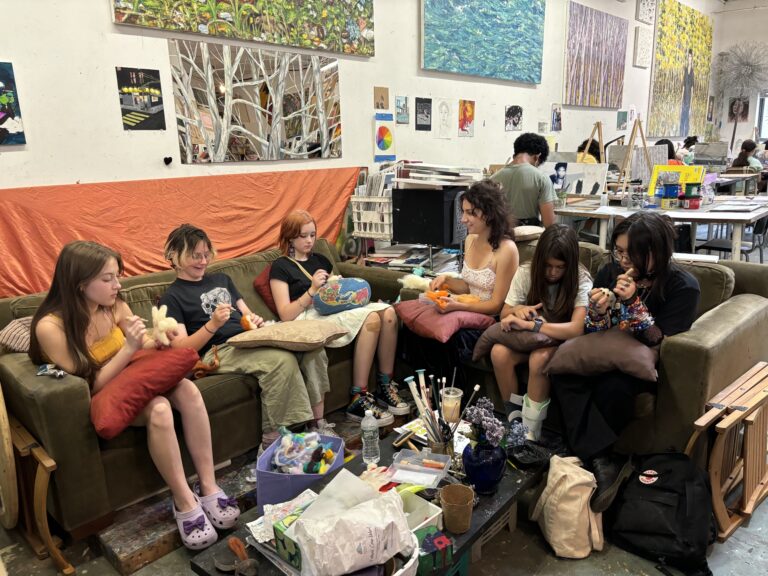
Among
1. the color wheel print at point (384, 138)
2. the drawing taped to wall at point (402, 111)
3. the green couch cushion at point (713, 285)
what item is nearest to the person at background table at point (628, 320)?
the green couch cushion at point (713, 285)

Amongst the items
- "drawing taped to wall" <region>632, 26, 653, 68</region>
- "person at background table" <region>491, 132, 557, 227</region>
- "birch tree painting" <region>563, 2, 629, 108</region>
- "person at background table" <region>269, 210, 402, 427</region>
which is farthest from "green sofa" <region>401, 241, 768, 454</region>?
"drawing taped to wall" <region>632, 26, 653, 68</region>

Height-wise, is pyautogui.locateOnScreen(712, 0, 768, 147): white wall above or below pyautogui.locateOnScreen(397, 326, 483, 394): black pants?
above

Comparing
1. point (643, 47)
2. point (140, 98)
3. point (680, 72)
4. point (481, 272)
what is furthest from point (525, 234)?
point (680, 72)

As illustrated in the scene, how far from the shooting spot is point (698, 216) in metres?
4.15

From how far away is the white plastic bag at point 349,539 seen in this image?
1288 mm

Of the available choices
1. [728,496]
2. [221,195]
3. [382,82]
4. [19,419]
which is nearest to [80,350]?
[19,419]

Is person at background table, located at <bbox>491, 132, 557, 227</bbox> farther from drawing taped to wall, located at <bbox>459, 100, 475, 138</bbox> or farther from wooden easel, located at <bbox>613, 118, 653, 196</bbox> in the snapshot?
wooden easel, located at <bbox>613, 118, 653, 196</bbox>

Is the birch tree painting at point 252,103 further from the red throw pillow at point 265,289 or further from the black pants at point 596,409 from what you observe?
the black pants at point 596,409

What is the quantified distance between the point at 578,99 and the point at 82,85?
5.32 metres

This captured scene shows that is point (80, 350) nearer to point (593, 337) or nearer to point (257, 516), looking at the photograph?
point (257, 516)

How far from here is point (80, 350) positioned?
202 cm

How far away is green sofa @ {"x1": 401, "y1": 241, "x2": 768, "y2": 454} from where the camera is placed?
6.89 feet

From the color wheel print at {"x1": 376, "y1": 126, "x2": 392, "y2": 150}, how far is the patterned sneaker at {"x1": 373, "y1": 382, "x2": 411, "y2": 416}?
192 centimetres

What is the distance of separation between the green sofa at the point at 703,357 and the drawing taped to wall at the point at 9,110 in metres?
2.30
